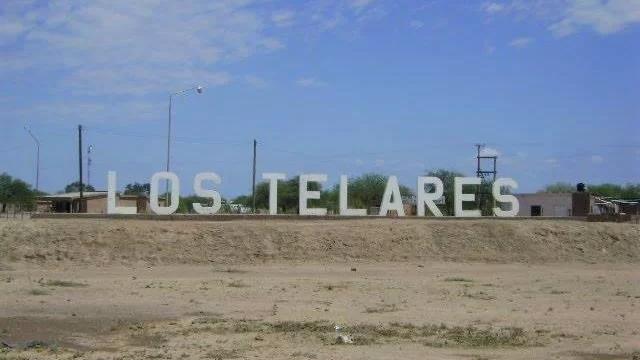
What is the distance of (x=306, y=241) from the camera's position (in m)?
39.3

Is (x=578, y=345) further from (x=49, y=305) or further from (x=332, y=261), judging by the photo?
(x=332, y=261)

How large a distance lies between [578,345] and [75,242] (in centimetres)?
2674

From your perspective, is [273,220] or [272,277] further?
[273,220]

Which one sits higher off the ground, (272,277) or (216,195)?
(216,195)

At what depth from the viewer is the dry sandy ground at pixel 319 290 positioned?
1512cm

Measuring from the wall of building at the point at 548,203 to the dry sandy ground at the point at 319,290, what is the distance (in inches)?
1233

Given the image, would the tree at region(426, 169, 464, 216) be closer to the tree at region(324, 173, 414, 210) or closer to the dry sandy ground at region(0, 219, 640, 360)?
the tree at region(324, 173, 414, 210)

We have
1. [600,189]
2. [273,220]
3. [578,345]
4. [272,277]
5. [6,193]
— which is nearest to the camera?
[578,345]

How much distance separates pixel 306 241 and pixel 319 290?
44.3 feet

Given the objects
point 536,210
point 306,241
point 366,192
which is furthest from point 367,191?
point 306,241

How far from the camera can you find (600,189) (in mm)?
118562

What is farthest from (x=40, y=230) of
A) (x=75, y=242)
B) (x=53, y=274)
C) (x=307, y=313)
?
(x=307, y=313)

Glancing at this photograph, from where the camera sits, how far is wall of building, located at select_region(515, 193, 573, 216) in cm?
7706

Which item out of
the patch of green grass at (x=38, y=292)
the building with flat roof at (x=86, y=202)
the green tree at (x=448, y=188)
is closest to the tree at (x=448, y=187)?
the green tree at (x=448, y=188)
